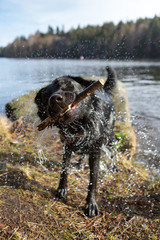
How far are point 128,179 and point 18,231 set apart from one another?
244 cm

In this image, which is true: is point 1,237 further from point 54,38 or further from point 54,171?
point 54,38

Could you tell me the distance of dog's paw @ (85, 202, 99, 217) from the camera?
280 centimetres

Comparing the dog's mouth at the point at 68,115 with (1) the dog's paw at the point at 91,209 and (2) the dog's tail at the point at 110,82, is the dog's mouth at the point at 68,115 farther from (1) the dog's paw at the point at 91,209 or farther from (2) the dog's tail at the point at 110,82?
(2) the dog's tail at the point at 110,82

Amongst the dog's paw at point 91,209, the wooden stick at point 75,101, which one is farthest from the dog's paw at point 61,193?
the wooden stick at point 75,101

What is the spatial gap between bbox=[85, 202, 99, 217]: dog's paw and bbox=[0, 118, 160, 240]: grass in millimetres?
73

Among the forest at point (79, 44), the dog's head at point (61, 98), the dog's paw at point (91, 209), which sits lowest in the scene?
the dog's paw at point (91, 209)

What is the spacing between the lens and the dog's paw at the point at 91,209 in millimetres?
2799

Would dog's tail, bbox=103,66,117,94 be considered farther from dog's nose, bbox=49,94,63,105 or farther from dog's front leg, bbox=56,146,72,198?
dog's nose, bbox=49,94,63,105

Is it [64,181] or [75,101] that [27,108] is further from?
[75,101]

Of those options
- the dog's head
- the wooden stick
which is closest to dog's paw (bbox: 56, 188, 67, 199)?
the dog's head

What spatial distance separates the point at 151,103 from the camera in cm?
1077

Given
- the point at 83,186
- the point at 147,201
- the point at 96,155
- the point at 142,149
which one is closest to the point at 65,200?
the point at 83,186

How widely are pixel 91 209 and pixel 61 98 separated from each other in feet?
5.83

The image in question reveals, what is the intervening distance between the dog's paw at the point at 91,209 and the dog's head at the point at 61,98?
4.45 ft
